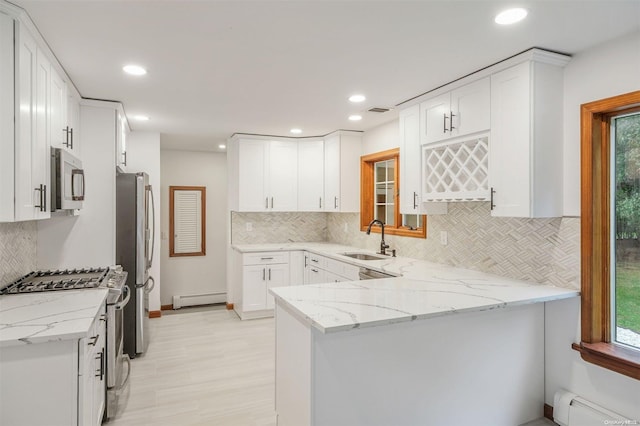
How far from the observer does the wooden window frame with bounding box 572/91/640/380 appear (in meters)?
Result: 2.34

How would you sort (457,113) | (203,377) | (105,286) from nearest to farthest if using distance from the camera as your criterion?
(105,286)
(457,113)
(203,377)

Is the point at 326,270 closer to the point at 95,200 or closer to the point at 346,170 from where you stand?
the point at 346,170

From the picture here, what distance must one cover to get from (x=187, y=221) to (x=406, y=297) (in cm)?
461

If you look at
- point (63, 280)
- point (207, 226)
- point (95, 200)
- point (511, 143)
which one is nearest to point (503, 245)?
→ point (511, 143)

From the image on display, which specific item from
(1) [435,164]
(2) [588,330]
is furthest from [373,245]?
(2) [588,330]

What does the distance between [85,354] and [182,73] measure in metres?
1.95

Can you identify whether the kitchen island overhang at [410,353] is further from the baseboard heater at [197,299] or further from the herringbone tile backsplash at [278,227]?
the baseboard heater at [197,299]

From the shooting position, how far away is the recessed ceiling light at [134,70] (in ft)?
8.74

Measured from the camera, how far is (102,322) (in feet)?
7.82

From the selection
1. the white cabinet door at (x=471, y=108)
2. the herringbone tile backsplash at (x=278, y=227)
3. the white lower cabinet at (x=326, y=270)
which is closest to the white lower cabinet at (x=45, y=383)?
the white lower cabinet at (x=326, y=270)

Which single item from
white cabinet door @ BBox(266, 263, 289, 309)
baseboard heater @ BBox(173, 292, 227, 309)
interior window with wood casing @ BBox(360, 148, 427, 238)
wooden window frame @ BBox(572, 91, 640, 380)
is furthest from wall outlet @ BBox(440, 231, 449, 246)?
baseboard heater @ BBox(173, 292, 227, 309)

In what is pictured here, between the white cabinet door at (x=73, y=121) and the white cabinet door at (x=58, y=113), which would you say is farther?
the white cabinet door at (x=73, y=121)

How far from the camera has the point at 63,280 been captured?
2.72 meters

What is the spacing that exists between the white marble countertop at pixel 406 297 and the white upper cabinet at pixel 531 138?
1.69ft
